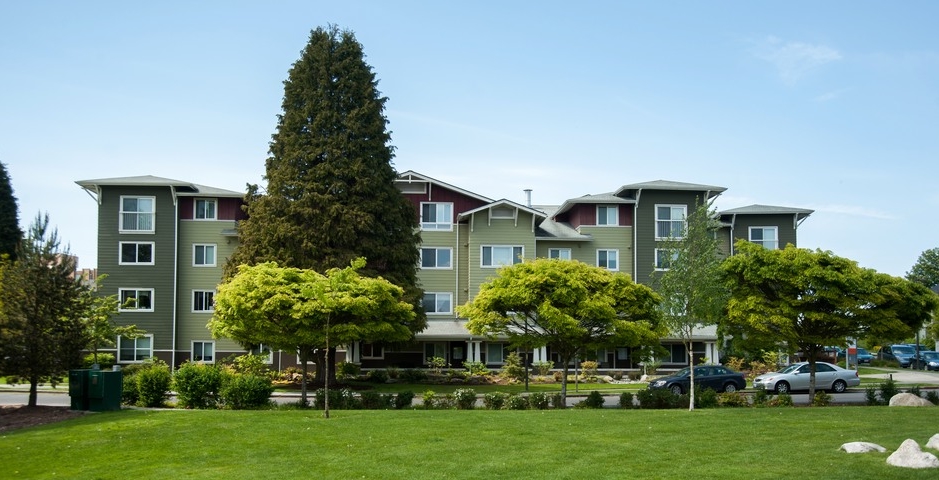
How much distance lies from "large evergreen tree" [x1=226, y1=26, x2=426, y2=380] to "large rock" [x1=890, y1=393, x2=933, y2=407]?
2194 cm

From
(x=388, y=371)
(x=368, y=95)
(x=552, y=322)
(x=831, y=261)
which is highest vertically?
(x=368, y=95)

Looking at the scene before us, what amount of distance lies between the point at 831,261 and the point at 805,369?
8.09 m

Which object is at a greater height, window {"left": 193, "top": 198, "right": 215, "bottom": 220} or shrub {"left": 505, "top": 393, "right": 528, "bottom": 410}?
window {"left": 193, "top": 198, "right": 215, "bottom": 220}

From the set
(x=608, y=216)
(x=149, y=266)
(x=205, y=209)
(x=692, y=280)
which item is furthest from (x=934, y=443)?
(x=149, y=266)

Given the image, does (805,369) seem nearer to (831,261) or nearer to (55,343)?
(831,261)

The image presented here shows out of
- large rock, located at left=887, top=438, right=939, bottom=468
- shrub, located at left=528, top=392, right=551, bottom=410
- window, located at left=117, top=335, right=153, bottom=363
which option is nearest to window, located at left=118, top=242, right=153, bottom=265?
window, located at left=117, top=335, right=153, bottom=363

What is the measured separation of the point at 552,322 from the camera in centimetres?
2922

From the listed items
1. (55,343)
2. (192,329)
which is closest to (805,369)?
(55,343)

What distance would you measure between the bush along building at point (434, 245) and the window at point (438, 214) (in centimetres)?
6

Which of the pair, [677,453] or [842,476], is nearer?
[842,476]

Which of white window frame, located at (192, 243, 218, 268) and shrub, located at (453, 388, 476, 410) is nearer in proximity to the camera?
shrub, located at (453, 388, 476, 410)

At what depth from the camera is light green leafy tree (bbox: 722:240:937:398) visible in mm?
30453

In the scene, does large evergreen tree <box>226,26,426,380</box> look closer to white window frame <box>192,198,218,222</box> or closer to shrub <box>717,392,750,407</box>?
white window frame <box>192,198,218,222</box>

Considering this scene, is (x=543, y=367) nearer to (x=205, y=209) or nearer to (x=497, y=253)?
(x=497, y=253)
